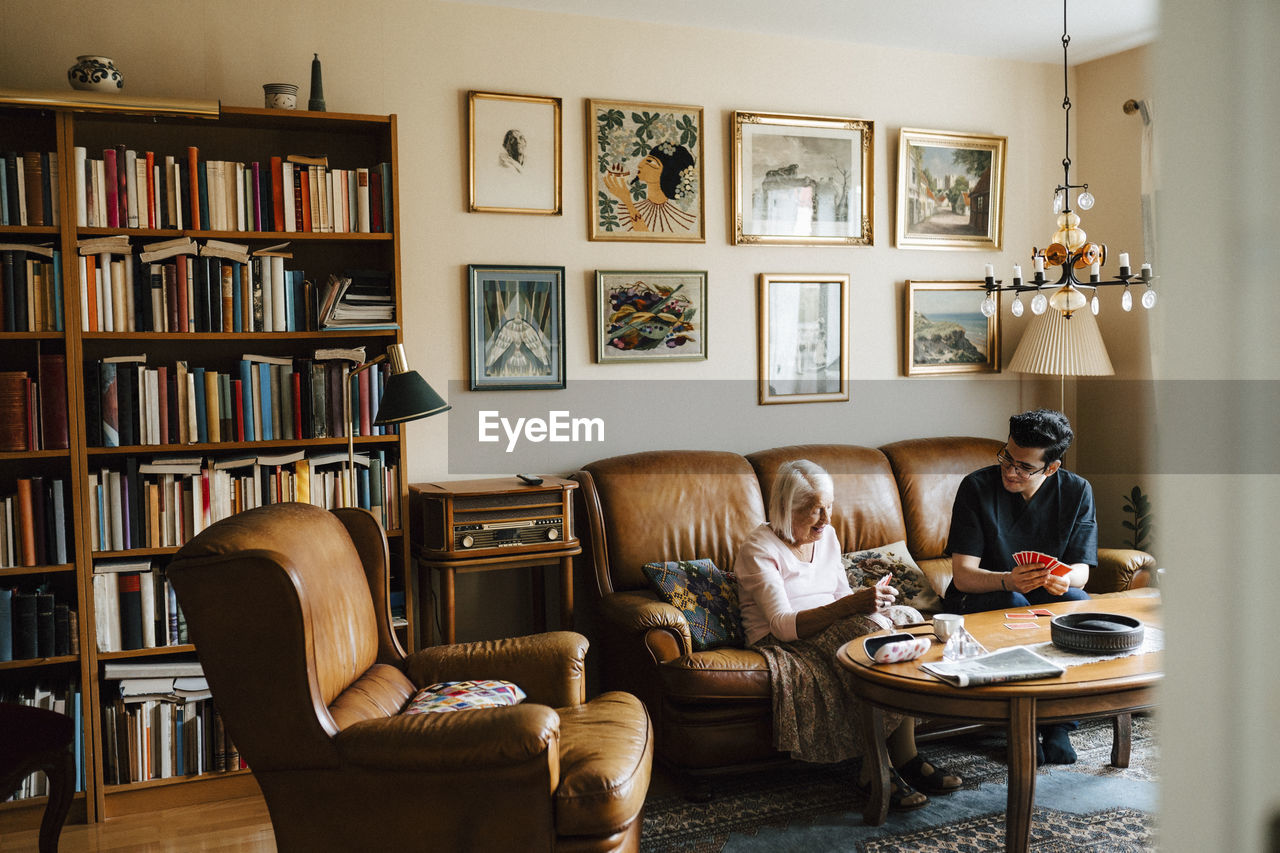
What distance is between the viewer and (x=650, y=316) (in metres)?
4.03

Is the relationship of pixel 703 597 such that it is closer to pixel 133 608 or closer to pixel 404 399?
pixel 404 399

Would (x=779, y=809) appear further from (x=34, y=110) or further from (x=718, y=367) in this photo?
(x=34, y=110)

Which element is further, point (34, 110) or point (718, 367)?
point (718, 367)

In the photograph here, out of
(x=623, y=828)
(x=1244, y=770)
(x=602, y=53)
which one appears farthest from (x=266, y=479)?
(x=1244, y=770)

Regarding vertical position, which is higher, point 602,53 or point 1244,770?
point 602,53

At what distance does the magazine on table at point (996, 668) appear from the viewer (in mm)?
2406

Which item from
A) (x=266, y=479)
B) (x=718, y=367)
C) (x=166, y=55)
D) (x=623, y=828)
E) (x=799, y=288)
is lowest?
(x=623, y=828)

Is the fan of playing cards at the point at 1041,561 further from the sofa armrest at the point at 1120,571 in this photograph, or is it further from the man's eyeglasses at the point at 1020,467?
the sofa armrest at the point at 1120,571

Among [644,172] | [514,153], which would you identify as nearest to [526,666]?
[514,153]

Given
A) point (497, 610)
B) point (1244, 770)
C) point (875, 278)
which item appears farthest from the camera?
point (875, 278)

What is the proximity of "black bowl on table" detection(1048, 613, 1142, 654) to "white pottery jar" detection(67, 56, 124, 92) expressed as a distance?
320 cm

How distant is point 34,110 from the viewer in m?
2.95

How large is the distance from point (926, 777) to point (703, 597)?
2.96ft

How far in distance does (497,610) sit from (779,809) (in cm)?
136
